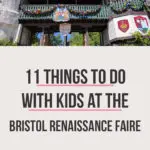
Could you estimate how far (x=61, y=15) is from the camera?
2995cm

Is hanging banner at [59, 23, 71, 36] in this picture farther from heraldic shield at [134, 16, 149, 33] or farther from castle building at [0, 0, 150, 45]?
heraldic shield at [134, 16, 149, 33]

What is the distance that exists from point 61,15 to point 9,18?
150 inches

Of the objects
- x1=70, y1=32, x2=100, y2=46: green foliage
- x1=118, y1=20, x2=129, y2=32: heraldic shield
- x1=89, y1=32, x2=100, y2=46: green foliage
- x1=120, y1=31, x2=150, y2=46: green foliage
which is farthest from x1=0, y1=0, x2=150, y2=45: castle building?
x1=89, y1=32, x2=100, y2=46: green foliage

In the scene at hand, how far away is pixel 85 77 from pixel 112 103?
23.2 inches

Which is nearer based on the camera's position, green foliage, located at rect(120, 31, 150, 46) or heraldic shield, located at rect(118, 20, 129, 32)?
green foliage, located at rect(120, 31, 150, 46)

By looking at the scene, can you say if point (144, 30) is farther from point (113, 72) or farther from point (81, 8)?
point (113, 72)

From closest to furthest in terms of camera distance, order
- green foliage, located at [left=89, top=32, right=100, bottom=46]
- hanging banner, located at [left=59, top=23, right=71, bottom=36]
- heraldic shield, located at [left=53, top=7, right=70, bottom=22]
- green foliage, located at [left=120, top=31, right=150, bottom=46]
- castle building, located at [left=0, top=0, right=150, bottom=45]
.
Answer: green foliage, located at [left=120, top=31, right=150, bottom=46], castle building, located at [left=0, top=0, right=150, bottom=45], heraldic shield, located at [left=53, top=7, right=70, bottom=22], hanging banner, located at [left=59, top=23, right=71, bottom=36], green foliage, located at [left=89, top=32, right=100, bottom=46]

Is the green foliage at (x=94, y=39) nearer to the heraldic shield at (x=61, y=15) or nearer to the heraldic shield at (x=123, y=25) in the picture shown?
the heraldic shield at (x=61, y=15)

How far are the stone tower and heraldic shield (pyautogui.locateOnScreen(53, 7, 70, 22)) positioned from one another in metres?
2.94

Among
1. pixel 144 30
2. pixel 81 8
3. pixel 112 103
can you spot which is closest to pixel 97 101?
pixel 112 103

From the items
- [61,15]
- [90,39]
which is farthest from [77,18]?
[90,39]

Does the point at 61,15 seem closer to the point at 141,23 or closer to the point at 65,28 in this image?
the point at 65,28

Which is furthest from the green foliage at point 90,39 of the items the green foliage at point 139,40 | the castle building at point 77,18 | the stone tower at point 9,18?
the green foliage at point 139,40

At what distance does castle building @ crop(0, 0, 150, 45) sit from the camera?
2919 centimetres
